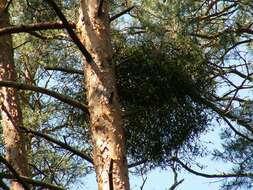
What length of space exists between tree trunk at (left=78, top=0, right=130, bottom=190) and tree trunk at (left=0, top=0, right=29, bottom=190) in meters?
1.68

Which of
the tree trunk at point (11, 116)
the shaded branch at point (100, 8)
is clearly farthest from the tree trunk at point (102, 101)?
the tree trunk at point (11, 116)

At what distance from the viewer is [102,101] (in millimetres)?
3449

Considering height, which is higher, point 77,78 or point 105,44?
point 77,78

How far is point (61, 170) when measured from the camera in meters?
7.50

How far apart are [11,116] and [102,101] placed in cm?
207

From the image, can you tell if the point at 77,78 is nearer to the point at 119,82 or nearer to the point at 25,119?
the point at 119,82

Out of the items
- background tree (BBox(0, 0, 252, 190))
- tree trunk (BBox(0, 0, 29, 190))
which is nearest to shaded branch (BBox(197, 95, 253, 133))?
background tree (BBox(0, 0, 252, 190))

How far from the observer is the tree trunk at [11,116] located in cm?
525

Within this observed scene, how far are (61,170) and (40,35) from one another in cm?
230

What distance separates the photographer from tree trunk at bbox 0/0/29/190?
525 centimetres

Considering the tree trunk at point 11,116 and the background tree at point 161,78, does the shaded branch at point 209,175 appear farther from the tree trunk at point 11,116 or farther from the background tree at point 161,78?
the tree trunk at point 11,116

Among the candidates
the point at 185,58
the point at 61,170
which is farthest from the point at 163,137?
the point at 61,170

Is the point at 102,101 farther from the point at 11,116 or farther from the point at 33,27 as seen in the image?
the point at 11,116

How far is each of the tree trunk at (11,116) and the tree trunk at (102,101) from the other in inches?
66.2
